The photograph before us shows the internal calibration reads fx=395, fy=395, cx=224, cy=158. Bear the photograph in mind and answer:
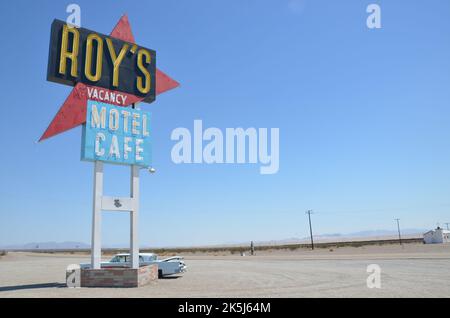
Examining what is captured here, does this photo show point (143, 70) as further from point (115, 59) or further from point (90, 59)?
point (90, 59)

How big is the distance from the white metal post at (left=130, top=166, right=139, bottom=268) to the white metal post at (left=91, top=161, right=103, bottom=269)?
1454 millimetres

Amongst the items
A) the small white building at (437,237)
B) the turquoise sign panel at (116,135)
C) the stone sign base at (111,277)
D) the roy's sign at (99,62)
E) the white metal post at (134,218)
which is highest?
the roy's sign at (99,62)

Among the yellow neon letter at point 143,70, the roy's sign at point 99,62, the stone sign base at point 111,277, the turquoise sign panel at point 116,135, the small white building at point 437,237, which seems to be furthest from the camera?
the small white building at point 437,237

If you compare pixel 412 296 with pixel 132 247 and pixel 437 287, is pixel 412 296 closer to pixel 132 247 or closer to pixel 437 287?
pixel 437 287

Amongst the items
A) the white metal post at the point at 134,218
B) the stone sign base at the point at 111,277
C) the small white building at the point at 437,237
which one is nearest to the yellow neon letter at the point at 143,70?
the white metal post at the point at 134,218

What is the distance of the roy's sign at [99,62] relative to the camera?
638 inches

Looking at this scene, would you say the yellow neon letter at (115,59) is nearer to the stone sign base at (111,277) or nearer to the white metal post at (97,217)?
the white metal post at (97,217)

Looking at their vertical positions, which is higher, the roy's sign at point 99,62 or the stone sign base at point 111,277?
the roy's sign at point 99,62

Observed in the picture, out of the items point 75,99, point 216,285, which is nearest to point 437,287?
point 216,285

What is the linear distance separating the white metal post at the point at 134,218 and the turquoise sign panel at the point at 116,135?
61 cm

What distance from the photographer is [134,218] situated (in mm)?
17422

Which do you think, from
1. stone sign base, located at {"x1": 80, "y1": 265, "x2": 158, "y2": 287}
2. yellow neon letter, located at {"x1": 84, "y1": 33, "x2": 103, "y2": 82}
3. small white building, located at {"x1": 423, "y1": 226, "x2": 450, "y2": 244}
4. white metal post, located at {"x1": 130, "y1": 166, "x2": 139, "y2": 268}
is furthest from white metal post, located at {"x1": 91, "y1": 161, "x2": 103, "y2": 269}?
small white building, located at {"x1": 423, "y1": 226, "x2": 450, "y2": 244}
